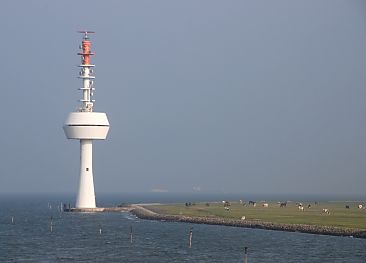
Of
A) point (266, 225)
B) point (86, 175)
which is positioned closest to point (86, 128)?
point (86, 175)

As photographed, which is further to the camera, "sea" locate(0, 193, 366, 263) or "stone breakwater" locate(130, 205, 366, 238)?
"stone breakwater" locate(130, 205, 366, 238)

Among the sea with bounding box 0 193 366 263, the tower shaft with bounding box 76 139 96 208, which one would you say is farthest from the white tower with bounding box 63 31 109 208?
the sea with bounding box 0 193 366 263

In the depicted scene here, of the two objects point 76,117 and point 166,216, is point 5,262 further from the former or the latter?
point 76,117

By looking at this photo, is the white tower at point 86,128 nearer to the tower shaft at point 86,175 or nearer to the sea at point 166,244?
the tower shaft at point 86,175

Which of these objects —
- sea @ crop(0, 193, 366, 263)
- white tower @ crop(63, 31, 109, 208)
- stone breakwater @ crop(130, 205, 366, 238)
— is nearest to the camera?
sea @ crop(0, 193, 366, 263)

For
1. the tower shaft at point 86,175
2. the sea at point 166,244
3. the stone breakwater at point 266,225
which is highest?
the tower shaft at point 86,175

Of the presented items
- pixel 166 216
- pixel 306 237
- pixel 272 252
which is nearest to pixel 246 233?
pixel 306 237

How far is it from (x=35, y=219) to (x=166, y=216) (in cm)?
2464

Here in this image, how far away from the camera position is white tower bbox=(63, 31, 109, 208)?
132375mm

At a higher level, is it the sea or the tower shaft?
the tower shaft

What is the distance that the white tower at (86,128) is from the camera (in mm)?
132375

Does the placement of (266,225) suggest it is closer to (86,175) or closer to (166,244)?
(166,244)

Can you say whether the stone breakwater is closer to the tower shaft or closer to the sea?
the sea

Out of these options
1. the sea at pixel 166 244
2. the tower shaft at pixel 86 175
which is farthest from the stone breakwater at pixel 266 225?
the tower shaft at pixel 86 175
